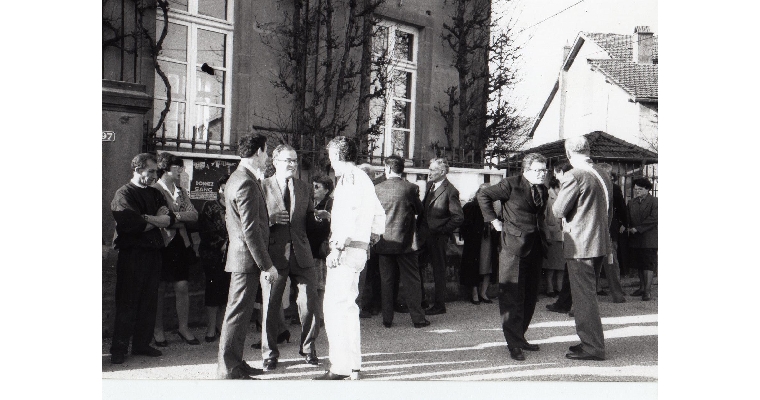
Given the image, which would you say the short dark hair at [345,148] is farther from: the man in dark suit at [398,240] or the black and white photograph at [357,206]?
the man in dark suit at [398,240]

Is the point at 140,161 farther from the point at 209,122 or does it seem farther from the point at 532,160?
the point at 209,122

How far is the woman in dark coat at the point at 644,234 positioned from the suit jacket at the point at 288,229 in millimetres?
4834

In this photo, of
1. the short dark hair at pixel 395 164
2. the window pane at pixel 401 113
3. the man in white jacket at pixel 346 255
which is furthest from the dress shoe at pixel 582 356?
the window pane at pixel 401 113

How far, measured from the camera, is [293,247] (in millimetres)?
5957

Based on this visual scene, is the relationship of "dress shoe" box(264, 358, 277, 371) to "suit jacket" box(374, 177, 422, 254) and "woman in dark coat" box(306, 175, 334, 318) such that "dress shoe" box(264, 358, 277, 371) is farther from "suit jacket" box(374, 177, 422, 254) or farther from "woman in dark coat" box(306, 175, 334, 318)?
"suit jacket" box(374, 177, 422, 254)

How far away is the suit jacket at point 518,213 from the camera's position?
6387 millimetres

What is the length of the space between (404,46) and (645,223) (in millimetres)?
3954

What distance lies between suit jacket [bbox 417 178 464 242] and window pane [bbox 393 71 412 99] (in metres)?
3.19

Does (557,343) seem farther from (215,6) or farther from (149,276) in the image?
(215,6)

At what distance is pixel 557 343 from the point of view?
6.91 meters

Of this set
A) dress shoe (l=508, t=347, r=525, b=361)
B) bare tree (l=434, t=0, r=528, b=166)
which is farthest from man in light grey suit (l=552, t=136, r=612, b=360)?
bare tree (l=434, t=0, r=528, b=166)
